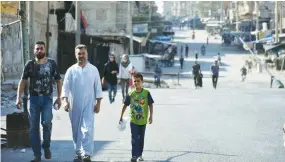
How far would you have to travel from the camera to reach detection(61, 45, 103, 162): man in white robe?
8023 millimetres

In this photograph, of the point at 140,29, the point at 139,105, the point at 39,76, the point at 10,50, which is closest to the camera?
the point at 39,76

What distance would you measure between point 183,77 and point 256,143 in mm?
34383

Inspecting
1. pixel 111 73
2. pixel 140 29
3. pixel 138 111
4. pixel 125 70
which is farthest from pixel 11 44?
pixel 140 29

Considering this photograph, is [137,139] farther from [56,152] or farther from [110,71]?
[110,71]

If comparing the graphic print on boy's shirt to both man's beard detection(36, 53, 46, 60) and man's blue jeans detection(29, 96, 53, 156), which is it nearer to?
man's blue jeans detection(29, 96, 53, 156)

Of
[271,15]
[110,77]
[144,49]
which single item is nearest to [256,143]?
[110,77]

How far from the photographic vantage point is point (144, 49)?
6706 cm

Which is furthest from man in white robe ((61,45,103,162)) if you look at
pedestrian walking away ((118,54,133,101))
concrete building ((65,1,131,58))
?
concrete building ((65,1,131,58))

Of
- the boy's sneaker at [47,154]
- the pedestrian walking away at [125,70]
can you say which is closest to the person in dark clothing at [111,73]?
the pedestrian walking away at [125,70]

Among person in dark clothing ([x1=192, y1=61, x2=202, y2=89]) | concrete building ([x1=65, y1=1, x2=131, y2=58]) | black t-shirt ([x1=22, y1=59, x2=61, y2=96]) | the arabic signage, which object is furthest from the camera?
the arabic signage

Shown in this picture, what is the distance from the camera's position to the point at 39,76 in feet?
26.3

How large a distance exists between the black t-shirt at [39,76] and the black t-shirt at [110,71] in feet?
25.9

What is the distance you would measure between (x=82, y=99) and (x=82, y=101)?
3cm

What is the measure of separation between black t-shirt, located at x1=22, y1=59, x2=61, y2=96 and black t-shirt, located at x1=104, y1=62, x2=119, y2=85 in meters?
7.91
